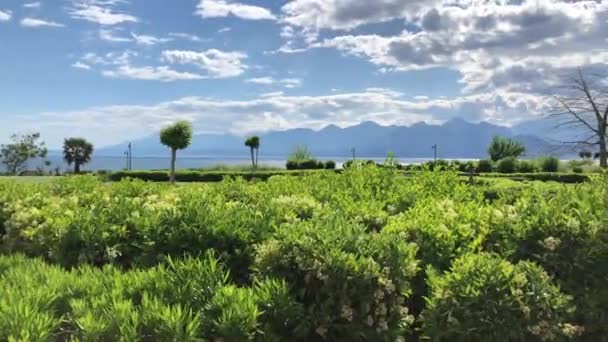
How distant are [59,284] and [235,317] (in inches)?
35.6

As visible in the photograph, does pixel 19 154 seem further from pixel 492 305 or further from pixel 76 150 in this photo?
pixel 492 305

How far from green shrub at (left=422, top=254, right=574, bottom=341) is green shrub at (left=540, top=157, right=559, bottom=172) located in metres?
36.7

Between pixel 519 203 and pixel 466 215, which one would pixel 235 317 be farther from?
pixel 519 203

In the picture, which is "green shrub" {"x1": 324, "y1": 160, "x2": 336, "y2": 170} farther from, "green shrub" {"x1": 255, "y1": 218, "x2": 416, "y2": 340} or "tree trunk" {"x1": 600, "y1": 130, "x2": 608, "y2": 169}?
"green shrub" {"x1": 255, "y1": 218, "x2": 416, "y2": 340}

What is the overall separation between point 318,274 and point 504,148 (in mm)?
48103

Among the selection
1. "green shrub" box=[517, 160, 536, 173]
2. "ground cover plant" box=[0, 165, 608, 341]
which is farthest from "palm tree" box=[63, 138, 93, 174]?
"ground cover plant" box=[0, 165, 608, 341]

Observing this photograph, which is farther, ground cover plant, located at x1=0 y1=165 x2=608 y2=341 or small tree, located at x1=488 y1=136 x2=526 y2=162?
small tree, located at x1=488 y1=136 x2=526 y2=162

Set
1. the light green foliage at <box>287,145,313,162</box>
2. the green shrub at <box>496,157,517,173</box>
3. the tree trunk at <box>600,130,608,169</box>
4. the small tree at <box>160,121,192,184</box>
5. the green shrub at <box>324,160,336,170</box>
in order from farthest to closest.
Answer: the light green foliage at <box>287,145,313,162</box>
the green shrub at <box>324,160,336,170</box>
the green shrub at <box>496,157,517,173</box>
the small tree at <box>160,121,192,184</box>
the tree trunk at <box>600,130,608,169</box>

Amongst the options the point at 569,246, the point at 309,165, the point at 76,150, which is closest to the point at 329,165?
the point at 309,165

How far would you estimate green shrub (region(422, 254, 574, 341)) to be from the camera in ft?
9.30

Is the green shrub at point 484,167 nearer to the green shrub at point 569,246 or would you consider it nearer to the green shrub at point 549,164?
the green shrub at point 549,164

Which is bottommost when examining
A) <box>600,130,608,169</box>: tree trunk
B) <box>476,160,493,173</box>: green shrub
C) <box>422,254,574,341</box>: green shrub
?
<box>422,254,574,341</box>: green shrub

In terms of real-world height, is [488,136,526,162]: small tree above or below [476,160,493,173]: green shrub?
above

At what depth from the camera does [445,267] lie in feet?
11.5
